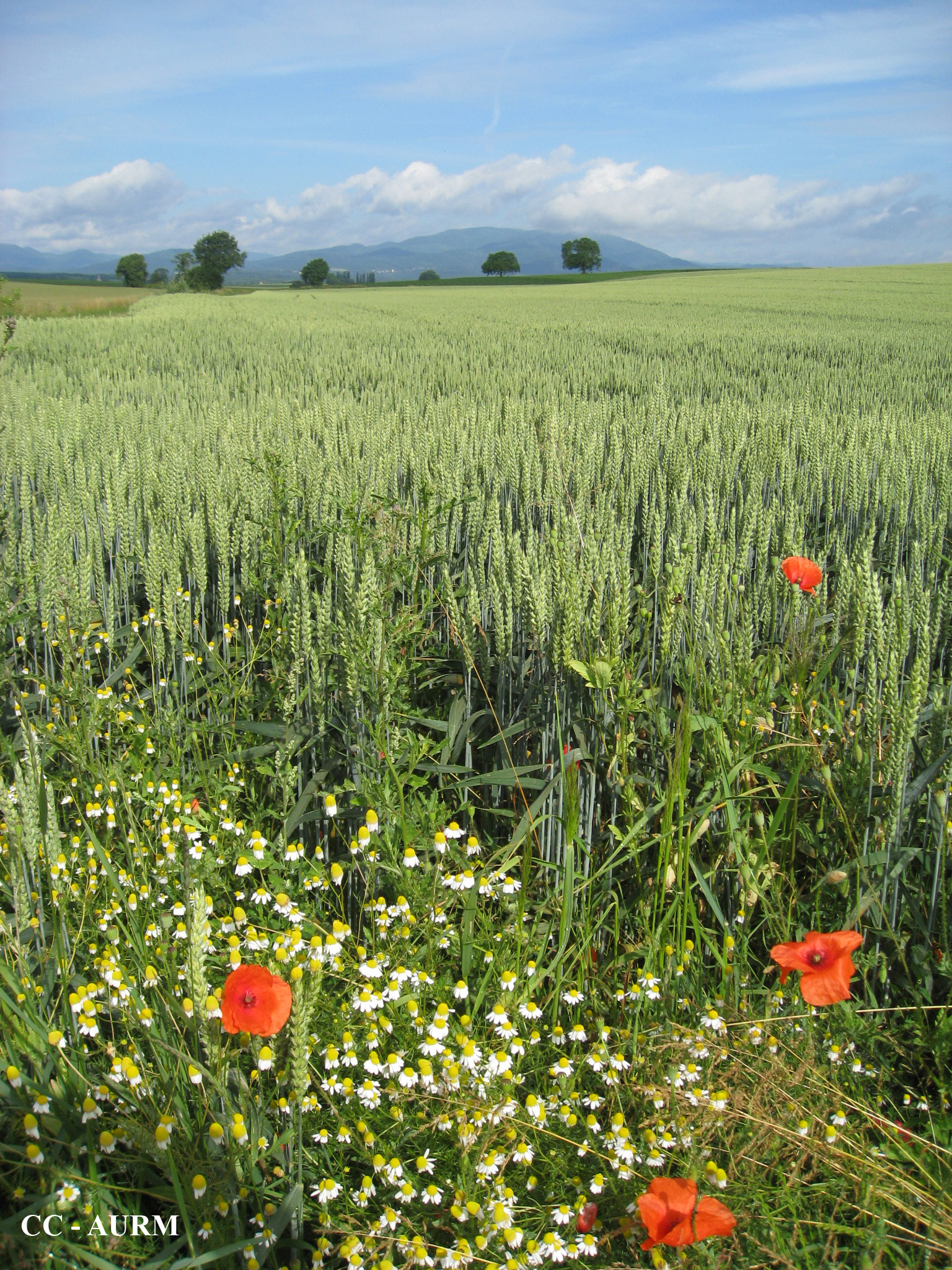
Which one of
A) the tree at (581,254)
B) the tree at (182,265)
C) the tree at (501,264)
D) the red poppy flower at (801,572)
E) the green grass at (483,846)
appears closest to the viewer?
the green grass at (483,846)

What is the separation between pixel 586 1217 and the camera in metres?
1.07

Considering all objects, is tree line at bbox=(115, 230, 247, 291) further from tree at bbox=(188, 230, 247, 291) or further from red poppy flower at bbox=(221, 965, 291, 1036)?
red poppy flower at bbox=(221, 965, 291, 1036)

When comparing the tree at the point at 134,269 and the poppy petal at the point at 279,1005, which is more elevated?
the tree at the point at 134,269

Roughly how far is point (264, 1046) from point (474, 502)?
259cm

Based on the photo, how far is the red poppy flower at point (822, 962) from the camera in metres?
1.17

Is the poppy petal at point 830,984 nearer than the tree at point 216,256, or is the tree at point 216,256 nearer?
the poppy petal at point 830,984

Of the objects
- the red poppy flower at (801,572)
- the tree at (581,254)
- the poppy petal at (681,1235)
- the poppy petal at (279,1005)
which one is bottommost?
the poppy petal at (681,1235)

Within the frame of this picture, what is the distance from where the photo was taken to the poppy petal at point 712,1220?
924 mm

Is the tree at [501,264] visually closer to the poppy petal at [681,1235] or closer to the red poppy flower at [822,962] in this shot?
the red poppy flower at [822,962]

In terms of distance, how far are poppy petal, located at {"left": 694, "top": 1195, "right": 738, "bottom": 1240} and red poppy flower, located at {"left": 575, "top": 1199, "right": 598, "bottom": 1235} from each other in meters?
0.17

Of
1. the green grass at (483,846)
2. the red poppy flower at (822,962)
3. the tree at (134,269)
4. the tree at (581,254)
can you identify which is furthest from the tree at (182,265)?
the red poppy flower at (822,962)

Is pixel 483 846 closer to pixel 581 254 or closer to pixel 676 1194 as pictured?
pixel 676 1194

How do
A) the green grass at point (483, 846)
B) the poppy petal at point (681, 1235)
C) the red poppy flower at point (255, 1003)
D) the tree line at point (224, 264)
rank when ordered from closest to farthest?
the poppy petal at point (681, 1235) < the red poppy flower at point (255, 1003) < the green grass at point (483, 846) < the tree line at point (224, 264)

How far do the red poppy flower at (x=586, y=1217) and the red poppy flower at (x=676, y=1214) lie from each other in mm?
138
